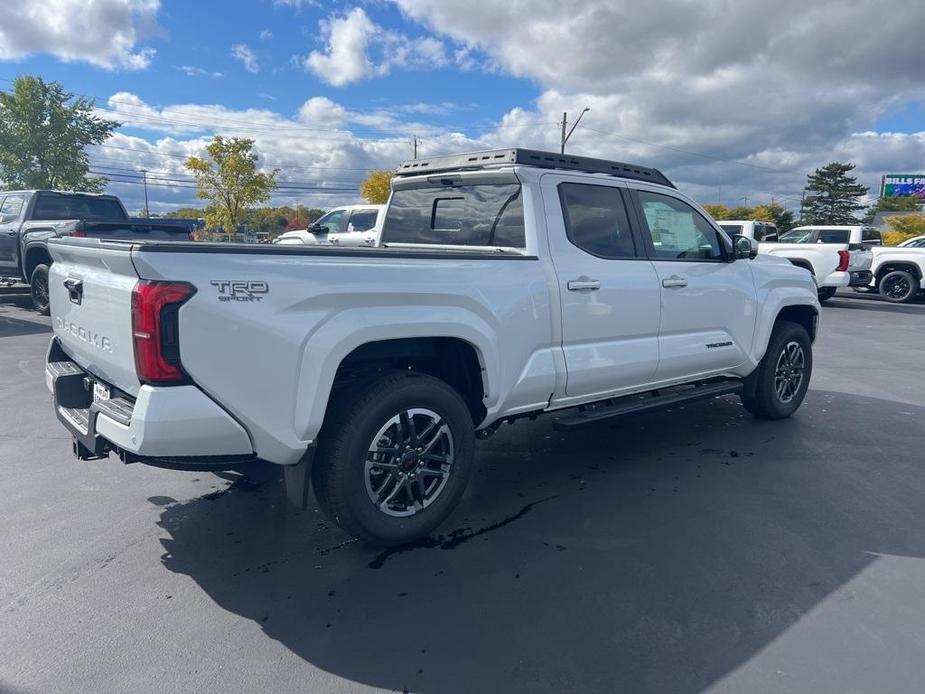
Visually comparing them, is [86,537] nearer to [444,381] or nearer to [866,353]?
[444,381]

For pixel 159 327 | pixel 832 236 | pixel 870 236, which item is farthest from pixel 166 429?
pixel 870 236

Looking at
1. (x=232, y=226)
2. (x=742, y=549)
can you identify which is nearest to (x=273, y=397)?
(x=742, y=549)

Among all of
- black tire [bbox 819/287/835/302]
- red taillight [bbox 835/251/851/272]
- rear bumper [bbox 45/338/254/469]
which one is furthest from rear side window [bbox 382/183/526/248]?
black tire [bbox 819/287/835/302]

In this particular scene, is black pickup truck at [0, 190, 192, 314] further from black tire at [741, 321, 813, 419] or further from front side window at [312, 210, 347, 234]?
black tire at [741, 321, 813, 419]

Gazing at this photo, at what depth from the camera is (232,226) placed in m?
30.5

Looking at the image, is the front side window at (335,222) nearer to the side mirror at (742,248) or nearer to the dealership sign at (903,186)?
the side mirror at (742,248)

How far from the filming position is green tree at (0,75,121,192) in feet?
72.2

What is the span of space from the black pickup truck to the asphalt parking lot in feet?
22.4

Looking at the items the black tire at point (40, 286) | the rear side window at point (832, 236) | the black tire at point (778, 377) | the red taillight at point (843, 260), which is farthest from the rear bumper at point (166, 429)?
the rear side window at point (832, 236)

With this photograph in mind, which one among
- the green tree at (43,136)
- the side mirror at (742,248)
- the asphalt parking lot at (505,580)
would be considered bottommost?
the asphalt parking lot at (505,580)

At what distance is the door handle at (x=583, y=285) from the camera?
3.92m

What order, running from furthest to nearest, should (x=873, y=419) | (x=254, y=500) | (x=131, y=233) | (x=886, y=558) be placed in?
1. (x=131, y=233)
2. (x=873, y=419)
3. (x=254, y=500)
4. (x=886, y=558)

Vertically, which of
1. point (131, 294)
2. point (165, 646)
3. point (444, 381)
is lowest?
point (165, 646)

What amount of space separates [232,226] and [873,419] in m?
29.2
